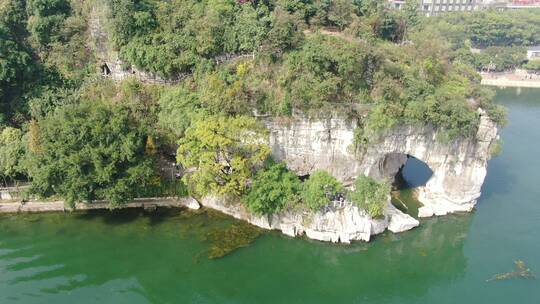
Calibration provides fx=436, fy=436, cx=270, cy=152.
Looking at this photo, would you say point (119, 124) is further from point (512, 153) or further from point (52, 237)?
point (512, 153)

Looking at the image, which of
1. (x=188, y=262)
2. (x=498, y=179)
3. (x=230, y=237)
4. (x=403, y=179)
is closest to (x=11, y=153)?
(x=188, y=262)

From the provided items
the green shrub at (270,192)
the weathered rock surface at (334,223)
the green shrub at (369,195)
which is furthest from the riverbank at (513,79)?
the green shrub at (270,192)

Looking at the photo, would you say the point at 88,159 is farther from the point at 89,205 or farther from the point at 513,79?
the point at 513,79

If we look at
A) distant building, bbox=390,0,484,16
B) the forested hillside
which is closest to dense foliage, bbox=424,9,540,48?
distant building, bbox=390,0,484,16

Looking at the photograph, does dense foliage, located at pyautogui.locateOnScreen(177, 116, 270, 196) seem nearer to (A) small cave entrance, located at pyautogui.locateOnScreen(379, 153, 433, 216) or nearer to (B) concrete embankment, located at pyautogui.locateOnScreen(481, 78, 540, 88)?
(A) small cave entrance, located at pyautogui.locateOnScreen(379, 153, 433, 216)

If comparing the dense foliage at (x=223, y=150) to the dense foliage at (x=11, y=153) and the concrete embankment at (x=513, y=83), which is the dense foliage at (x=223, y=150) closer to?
the dense foliage at (x=11, y=153)

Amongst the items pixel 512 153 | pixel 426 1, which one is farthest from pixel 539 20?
pixel 512 153
